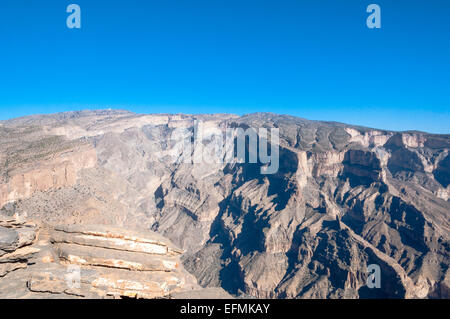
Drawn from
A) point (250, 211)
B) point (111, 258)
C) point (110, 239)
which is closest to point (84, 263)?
point (111, 258)

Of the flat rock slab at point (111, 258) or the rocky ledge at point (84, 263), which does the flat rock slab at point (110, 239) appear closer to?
the rocky ledge at point (84, 263)

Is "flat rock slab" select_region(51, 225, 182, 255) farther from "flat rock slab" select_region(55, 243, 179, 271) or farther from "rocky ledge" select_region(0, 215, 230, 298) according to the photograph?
"flat rock slab" select_region(55, 243, 179, 271)

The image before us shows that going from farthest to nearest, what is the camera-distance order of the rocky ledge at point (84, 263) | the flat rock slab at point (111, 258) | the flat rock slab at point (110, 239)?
the flat rock slab at point (110, 239)
the flat rock slab at point (111, 258)
the rocky ledge at point (84, 263)

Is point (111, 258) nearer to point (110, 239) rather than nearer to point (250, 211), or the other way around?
point (110, 239)

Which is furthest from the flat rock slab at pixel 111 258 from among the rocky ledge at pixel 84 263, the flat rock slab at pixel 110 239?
the flat rock slab at pixel 110 239

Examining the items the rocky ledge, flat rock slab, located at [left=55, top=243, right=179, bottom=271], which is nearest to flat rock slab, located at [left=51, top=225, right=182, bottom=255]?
the rocky ledge

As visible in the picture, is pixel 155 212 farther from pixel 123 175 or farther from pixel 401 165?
pixel 401 165

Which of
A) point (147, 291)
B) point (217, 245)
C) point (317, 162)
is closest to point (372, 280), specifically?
point (217, 245)

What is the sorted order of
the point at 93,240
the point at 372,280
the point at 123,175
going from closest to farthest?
the point at 93,240
the point at 372,280
the point at 123,175
